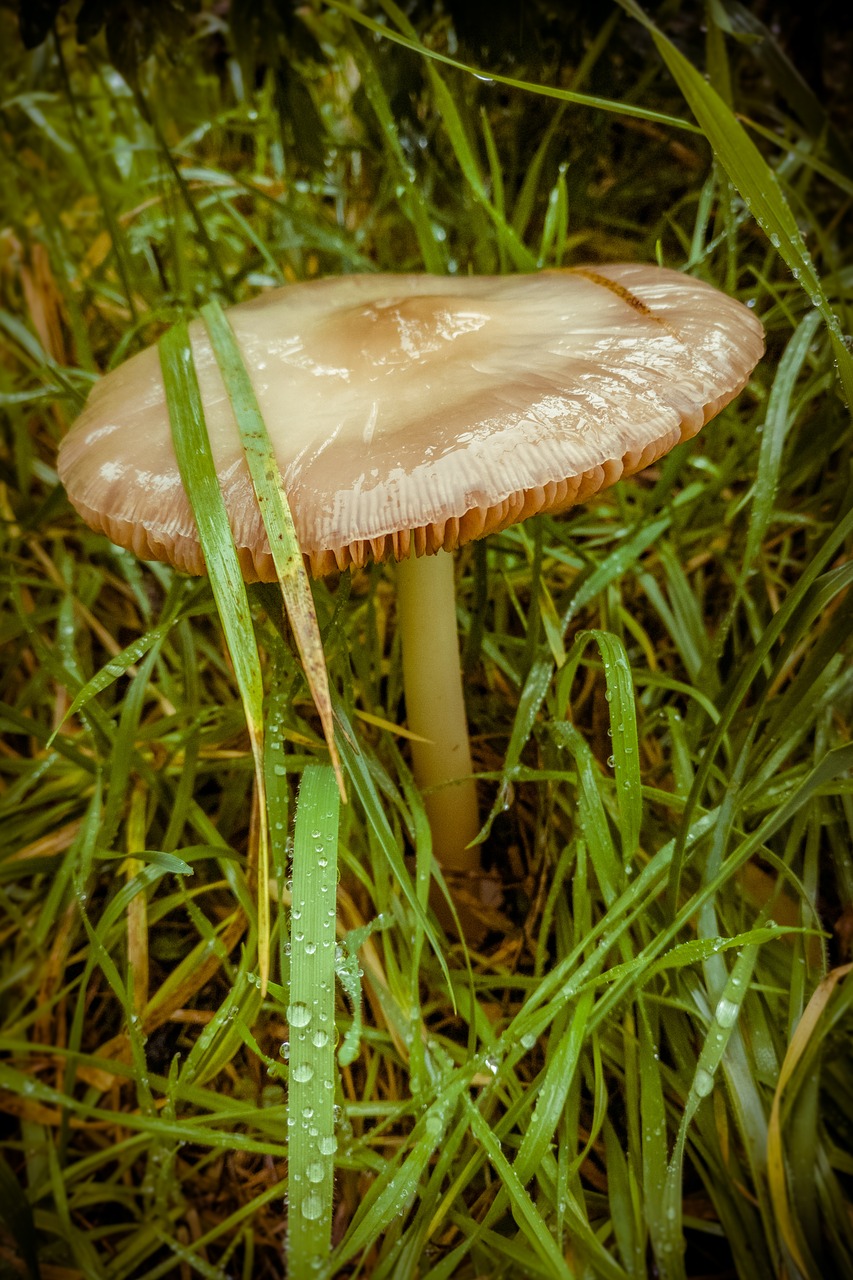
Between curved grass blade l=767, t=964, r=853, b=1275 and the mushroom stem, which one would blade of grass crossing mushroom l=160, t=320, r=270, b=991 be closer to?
the mushroom stem

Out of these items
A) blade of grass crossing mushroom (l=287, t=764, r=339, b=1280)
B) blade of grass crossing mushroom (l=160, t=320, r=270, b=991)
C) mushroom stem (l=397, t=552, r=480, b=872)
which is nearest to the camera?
blade of grass crossing mushroom (l=287, t=764, r=339, b=1280)

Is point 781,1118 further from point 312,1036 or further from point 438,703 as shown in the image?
point 438,703

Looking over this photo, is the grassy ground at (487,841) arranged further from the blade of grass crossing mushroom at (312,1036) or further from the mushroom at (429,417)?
the mushroom at (429,417)

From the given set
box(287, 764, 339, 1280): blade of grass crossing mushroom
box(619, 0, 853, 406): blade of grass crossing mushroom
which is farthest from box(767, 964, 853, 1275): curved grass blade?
box(619, 0, 853, 406): blade of grass crossing mushroom

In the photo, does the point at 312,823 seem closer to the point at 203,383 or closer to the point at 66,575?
the point at 203,383

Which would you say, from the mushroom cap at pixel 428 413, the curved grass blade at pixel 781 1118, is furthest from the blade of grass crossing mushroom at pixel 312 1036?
the curved grass blade at pixel 781 1118

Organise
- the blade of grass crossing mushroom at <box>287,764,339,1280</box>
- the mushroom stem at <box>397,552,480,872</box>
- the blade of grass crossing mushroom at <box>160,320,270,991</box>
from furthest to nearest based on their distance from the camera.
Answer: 1. the mushroom stem at <box>397,552,480,872</box>
2. the blade of grass crossing mushroom at <box>160,320,270,991</box>
3. the blade of grass crossing mushroom at <box>287,764,339,1280</box>

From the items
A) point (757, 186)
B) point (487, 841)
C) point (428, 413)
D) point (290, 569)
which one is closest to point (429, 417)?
point (428, 413)
